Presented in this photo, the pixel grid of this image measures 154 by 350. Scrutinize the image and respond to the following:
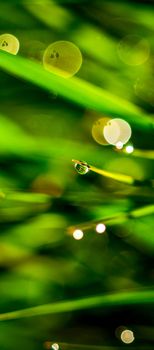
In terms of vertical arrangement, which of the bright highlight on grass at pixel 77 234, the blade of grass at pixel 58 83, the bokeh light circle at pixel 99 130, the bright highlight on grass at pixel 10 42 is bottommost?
the bright highlight on grass at pixel 77 234

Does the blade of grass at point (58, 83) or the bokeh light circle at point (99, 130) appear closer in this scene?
the blade of grass at point (58, 83)

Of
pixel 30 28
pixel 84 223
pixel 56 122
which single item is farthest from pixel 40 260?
pixel 30 28

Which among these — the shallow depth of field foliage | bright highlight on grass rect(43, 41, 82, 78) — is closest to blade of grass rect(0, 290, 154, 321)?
the shallow depth of field foliage

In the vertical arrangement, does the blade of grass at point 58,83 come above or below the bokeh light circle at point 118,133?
below

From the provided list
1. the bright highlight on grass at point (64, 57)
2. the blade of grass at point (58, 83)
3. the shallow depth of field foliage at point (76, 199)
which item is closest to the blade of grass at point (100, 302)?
the shallow depth of field foliage at point (76, 199)

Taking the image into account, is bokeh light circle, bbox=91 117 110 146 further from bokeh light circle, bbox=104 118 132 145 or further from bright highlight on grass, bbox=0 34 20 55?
bright highlight on grass, bbox=0 34 20 55

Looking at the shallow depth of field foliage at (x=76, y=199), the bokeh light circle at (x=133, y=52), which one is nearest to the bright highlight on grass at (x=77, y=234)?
the shallow depth of field foliage at (x=76, y=199)

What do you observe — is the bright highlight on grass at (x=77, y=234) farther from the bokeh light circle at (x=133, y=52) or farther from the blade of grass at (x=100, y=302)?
the bokeh light circle at (x=133, y=52)

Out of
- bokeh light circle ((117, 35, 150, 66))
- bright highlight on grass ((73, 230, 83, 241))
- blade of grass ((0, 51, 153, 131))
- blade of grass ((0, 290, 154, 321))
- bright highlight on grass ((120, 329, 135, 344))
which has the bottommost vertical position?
bright highlight on grass ((120, 329, 135, 344))
